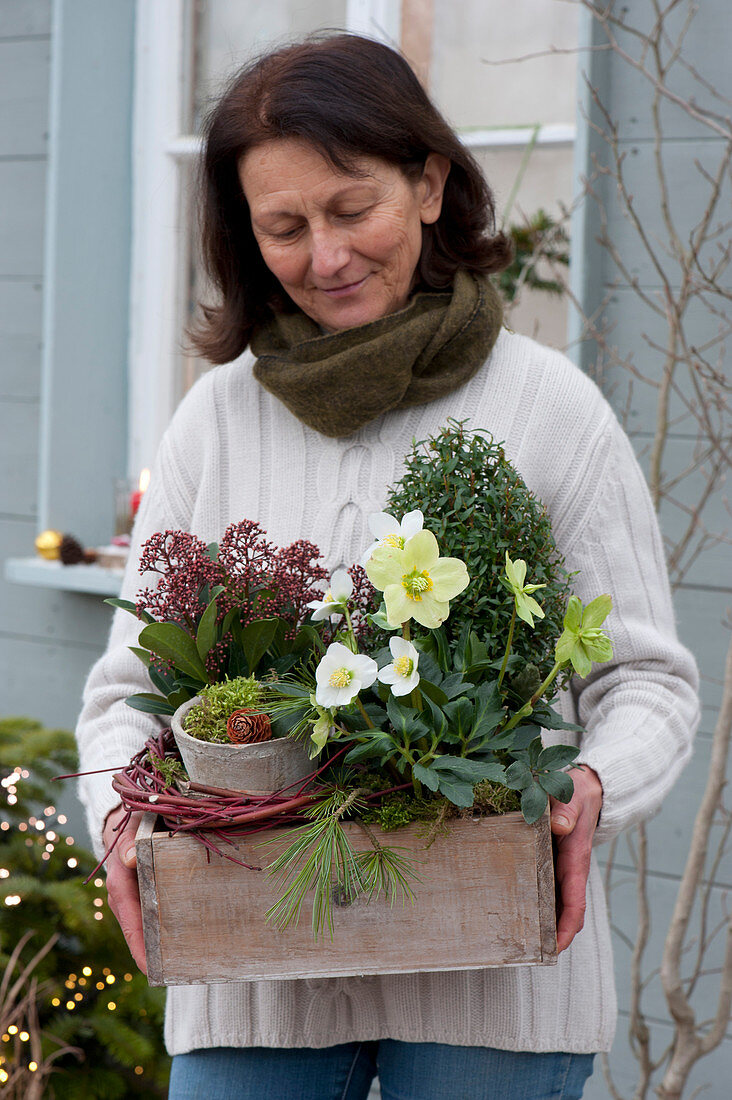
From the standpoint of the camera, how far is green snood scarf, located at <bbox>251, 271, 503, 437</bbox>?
1159 millimetres

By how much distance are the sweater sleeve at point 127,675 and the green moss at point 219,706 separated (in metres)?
0.25

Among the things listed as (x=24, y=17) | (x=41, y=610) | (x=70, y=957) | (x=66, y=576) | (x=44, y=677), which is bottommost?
(x=70, y=957)

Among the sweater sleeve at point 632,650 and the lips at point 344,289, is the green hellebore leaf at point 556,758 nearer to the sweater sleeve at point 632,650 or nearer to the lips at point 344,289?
the sweater sleeve at point 632,650

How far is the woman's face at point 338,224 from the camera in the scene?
44.2 inches

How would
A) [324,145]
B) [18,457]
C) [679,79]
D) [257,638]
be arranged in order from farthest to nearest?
1. [18,457]
2. [679,79]
3. [324,145]
4. [257,638]

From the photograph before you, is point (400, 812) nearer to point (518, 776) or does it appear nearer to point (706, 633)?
point (518, 776)

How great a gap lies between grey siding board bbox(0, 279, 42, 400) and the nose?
5.90 ft

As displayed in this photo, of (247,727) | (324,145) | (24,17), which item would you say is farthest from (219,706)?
(24,17)

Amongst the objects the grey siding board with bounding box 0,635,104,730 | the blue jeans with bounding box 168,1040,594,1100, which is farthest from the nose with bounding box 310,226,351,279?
the grey siding board with bounding box 0,635,104,730

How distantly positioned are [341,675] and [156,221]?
2170mm

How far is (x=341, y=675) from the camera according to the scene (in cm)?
82

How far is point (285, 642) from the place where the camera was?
0.96 metres

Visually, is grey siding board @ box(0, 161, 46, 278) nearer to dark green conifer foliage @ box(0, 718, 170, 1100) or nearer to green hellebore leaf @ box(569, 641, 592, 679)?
dark green conifer foliage @ box(0, 718, 170, 1100)

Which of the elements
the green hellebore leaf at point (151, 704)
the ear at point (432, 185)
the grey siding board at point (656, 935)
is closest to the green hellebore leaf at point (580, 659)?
the green hellebore leaf at point (151, 704)
